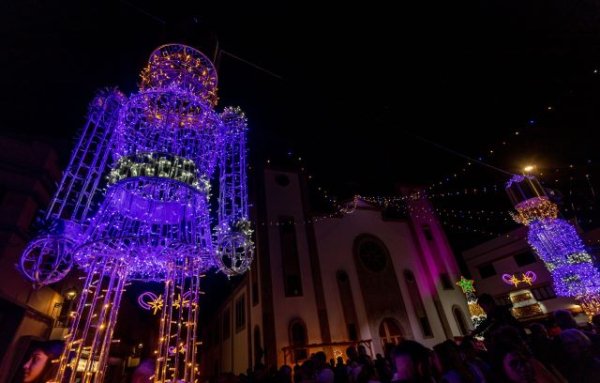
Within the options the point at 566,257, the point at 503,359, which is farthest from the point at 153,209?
the point at 566,257

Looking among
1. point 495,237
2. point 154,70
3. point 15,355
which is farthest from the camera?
point 495,237

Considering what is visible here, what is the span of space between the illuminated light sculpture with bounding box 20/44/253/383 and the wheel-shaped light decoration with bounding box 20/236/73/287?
2 centimetres

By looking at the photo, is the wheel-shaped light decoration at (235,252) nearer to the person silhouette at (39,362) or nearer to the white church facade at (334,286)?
the person silhouette at (39,362)

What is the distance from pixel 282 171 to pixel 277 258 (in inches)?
251

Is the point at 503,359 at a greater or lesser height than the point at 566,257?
lesser

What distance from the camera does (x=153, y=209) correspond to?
5988 mm

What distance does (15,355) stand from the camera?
313 inches

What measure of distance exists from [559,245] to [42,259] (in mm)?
19962

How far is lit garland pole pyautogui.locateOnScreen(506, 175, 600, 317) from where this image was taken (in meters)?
14.9

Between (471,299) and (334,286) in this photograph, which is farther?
(471,299)

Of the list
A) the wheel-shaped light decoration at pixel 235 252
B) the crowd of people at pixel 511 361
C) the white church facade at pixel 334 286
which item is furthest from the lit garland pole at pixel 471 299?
the wheel-shaped light decoration at pixel 235 252

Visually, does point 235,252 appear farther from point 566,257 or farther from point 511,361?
point 566,257

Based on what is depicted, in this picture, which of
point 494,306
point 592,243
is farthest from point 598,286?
point 494,306

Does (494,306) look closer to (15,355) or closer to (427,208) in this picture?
(15,355)
